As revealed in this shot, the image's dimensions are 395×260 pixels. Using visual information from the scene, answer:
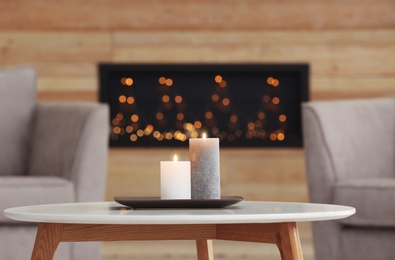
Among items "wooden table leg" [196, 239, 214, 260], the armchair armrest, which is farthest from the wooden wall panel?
"wooden table leg" [196, 239, 214, 260]

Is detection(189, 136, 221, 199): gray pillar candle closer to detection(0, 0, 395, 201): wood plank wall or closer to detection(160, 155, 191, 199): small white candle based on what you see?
detection(160, 155, 191, 199): small white candle

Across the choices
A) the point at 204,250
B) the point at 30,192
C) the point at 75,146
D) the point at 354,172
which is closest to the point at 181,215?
the point at 204,250

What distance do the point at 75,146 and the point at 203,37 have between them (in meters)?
2.01

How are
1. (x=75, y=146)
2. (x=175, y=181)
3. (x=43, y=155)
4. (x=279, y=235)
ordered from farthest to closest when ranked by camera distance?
(x=43, y=155), (x=75, y=146), (x=175, y=181), (x=279, y=235)

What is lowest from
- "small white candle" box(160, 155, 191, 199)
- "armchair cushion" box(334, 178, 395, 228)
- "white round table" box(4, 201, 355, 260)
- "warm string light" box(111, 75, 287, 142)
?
"armchair cushion" box(334, 178, 395, 228)

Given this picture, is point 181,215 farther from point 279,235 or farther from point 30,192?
point 30,192

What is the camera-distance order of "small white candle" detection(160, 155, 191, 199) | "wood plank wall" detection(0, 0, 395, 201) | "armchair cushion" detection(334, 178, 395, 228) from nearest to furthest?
1. "small white candle" detection(160, 155, 191, 199)
2. "armchair cushion" detection(334, 178, 395, 228)
3. "wood plank wall" detection(0, 0, 395, 201)

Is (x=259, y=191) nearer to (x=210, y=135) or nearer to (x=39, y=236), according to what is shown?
(x=210, y=135)

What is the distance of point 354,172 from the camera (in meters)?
2.79

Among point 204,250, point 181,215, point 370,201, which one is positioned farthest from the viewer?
point 370,201

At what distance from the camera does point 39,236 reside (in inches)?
58.6

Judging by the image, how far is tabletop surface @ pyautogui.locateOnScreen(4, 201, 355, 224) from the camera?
1315mm

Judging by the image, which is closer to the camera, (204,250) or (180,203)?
(180,203)

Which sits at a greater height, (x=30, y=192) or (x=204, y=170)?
(x=204, y=170)
